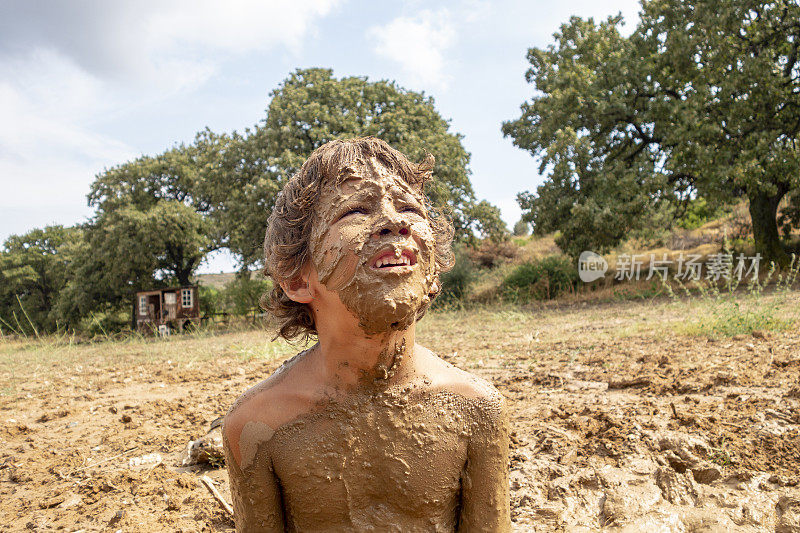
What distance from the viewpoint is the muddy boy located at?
161 cm

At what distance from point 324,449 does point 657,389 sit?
2.99 m

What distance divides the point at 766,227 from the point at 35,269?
112ft

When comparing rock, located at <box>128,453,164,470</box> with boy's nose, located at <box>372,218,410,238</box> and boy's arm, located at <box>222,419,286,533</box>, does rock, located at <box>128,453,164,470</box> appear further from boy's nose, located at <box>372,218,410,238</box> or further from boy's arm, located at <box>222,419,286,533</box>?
boy's nose, located at <box>372,218,410,238</box>

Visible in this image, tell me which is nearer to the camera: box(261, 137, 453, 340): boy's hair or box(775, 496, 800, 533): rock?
box(261, 137, 453, 340): boy's hair

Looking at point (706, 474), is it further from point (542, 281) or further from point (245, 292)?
point (245, 292)

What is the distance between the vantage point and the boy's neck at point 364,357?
1.60 meters

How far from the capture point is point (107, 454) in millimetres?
3535

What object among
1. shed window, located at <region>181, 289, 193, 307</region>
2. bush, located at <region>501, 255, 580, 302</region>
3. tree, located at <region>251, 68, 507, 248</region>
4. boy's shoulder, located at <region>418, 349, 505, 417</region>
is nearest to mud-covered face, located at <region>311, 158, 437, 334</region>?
boy's shoulder, located at <region>418, 349, 505, 417</region>

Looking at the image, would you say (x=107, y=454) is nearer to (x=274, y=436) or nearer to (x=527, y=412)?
(x=274, y=436)

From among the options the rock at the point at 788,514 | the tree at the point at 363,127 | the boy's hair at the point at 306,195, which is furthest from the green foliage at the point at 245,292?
the rock at the point at 788,514

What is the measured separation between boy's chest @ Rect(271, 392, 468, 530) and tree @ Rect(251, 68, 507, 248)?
40.5 ft

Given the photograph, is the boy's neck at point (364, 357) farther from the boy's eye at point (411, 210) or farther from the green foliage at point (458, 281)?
the green foliage at point (458, 281)

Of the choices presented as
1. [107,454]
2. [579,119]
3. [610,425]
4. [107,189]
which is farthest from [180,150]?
[610,425]

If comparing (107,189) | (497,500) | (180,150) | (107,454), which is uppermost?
(180,150)
